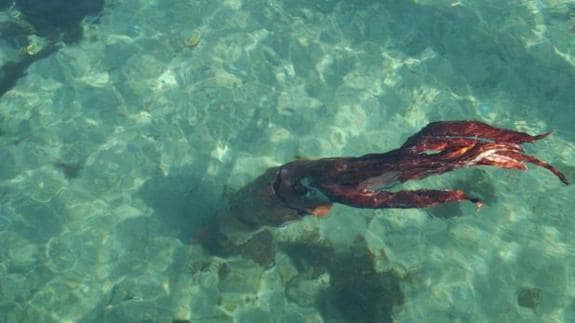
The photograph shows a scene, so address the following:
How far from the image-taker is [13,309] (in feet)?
26.9

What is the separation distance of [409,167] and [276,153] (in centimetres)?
440

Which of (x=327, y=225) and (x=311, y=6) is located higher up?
(x=311, y=6)

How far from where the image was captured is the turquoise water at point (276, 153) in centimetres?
830

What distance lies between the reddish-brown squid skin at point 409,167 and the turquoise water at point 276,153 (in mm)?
1664

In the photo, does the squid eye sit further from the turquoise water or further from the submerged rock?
the submerged rock

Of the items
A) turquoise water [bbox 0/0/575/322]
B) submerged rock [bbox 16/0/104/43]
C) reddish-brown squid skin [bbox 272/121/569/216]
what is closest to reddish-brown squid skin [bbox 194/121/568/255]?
reddish-brown squid skin [bbox 272/121/569/216]

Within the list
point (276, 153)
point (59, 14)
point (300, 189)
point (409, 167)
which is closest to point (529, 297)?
point (409, 167)

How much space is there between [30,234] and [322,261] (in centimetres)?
590

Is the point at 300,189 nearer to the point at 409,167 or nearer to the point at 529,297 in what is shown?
the point at 409,167

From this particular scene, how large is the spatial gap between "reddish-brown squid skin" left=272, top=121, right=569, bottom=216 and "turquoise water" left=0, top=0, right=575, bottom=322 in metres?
1.66

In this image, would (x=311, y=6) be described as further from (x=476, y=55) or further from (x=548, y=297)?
(x=548, y=297)

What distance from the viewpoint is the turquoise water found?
27.2 feet

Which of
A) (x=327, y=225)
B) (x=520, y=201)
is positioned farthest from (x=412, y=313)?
(x=520, y=201)

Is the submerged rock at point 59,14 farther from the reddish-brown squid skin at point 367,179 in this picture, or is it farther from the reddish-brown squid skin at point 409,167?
the reddish-brown squid skin at point 409,167
